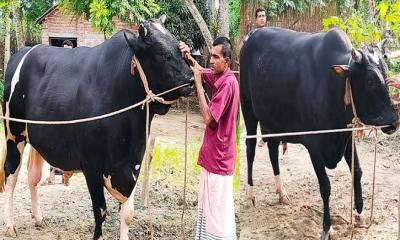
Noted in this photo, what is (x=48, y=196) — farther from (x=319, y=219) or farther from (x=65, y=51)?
(x=319, y=219)

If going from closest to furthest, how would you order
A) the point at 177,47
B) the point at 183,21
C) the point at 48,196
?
1. the point at 177,47
2. the point at 48,196
3. the point at 183,21

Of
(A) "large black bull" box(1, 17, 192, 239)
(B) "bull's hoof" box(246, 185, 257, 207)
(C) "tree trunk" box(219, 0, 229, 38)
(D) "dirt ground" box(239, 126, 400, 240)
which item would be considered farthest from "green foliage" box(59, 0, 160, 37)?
(B) "bull's hoof" box(246, 185, 257, 207)

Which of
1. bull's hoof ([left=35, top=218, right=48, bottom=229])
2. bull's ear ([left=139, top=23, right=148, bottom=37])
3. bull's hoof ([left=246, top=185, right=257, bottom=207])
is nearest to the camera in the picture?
bull's ear ([left=139, top=23, right=148, bottom=37])

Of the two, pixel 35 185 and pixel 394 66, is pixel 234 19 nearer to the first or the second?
pixel 394 66

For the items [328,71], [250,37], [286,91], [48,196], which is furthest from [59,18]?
[328,71]

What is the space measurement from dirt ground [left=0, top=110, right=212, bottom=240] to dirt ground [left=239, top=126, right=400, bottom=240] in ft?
2.10

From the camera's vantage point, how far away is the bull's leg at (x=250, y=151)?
15.0 feet

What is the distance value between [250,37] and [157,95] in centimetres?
182

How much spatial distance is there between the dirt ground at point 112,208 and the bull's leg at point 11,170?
16 cm

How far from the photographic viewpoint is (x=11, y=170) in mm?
4270

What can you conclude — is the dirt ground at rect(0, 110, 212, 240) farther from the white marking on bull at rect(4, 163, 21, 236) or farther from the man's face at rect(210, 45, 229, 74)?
the man's face at rect(210, 45, 229, 74)

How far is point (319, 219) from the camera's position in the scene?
4.20 m

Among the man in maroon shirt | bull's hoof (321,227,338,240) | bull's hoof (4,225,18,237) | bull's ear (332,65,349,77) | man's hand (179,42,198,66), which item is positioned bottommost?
bull's hoof (4,225,18,237)

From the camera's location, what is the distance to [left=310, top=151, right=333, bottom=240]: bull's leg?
371 cm
